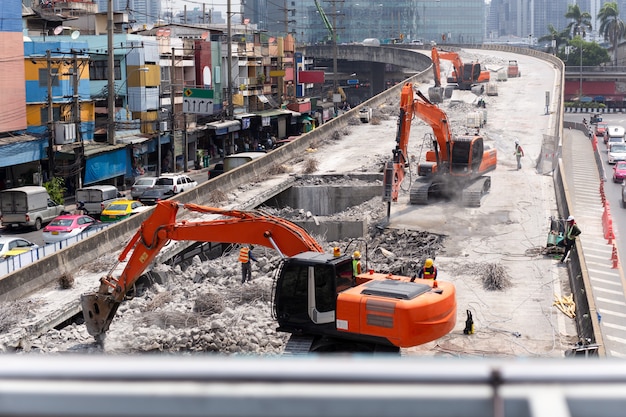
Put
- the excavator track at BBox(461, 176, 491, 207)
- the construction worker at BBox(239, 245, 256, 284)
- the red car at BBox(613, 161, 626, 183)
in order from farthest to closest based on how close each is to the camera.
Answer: the red car at BBox(613, 161, 626, 183) → the excavator track at BBox(461, 176, 491, 207) → the construction worker at BBox(239, 245, 256, 284)

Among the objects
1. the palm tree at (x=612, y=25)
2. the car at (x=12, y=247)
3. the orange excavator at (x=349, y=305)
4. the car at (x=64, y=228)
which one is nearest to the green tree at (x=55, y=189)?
the car at (x=64, y=228)

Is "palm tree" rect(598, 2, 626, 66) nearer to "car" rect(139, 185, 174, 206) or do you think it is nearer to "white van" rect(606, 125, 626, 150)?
"white van" rect(606, 125, 626, 150)

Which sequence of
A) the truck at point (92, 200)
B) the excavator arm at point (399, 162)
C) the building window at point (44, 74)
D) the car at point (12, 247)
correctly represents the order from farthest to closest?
the building window at point (44, 74)
the truck at point (92, 200)
the excavator arm at point (399, 162)
the car at point (12, 247)

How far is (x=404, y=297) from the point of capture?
47.6 feet

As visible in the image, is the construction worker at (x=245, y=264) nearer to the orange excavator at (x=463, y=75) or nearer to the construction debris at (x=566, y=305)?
the construction debris at (x=566, y=305)

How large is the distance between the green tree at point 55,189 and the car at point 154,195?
410 cm

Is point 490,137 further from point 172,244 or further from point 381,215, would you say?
A: point 172,244

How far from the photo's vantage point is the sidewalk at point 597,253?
23.2m

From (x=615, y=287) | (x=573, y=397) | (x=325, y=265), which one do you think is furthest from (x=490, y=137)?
(x=573, y=397)

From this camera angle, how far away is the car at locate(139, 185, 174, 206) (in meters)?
41.5

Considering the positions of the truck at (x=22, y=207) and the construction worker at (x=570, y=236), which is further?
the truck at (x=22, y=207)

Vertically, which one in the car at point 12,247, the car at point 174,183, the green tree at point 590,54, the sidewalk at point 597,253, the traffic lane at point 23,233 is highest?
the green tree at point 590,54

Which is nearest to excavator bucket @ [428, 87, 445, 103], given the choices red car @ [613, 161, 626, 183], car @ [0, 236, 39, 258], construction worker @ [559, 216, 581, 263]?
red car @ [613, 161, 626, 183]

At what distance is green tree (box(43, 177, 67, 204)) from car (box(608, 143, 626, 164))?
37174 millimetres
